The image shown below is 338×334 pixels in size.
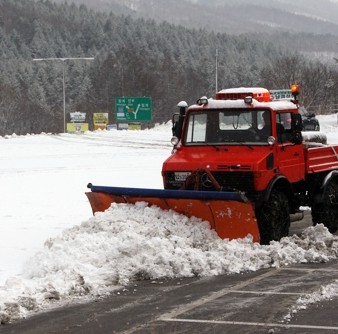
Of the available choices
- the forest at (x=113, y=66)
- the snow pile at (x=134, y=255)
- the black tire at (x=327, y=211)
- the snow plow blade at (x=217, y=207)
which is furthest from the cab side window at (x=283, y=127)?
the forest at (x=113, y=66)

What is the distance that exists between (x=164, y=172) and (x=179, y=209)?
3.11ft

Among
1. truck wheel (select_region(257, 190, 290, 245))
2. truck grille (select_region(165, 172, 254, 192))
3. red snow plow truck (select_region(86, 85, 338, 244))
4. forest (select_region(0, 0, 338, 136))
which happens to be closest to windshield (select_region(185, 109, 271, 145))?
red snow plow truck (select_region(86, 85, 338, 244))

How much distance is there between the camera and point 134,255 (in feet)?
30.9

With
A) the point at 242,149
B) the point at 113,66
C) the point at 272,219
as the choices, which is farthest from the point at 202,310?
the point at 113,66

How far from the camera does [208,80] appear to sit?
139375mm

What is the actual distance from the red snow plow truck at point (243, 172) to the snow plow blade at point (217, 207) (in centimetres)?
1

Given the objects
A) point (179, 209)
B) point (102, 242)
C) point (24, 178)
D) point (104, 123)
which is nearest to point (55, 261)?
point (102, 242)

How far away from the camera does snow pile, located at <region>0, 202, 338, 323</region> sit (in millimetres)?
8375

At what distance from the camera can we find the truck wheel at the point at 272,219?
1066 cm

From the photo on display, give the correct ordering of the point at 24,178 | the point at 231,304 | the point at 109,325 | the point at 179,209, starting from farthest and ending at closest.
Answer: the point at 24,178 → the point at 179,209 → the point at 231,304 → the point at 109,325

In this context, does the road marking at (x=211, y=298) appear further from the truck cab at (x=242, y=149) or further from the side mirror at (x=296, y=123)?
the side mirror at (x=296, y=123)

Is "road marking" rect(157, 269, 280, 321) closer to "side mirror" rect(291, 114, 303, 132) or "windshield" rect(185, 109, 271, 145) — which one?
"windshield" rect(185, 109, 271, 145)

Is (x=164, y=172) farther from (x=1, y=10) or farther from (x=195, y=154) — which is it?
(x=1, y=10)

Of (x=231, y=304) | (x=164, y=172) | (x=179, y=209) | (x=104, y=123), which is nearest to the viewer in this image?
(x=231, y=304)
